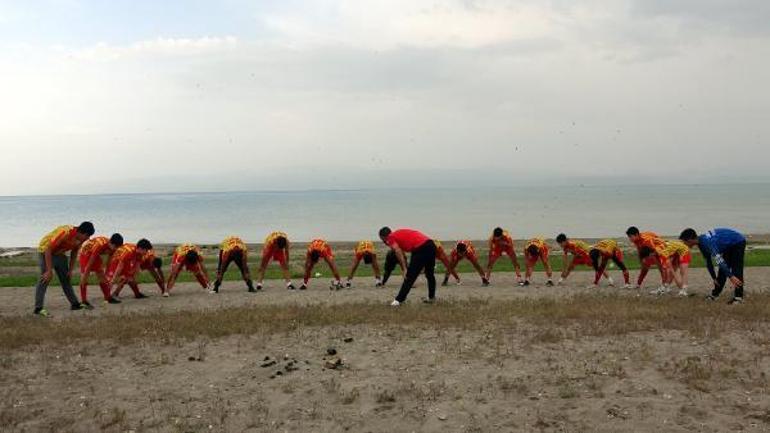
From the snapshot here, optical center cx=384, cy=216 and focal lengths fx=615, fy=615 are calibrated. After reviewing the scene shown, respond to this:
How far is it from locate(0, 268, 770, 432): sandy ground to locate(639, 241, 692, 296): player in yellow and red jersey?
4.81 metres

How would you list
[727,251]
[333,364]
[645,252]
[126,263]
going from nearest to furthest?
[333,364] < [727,251] < [645,252] < [126,263]

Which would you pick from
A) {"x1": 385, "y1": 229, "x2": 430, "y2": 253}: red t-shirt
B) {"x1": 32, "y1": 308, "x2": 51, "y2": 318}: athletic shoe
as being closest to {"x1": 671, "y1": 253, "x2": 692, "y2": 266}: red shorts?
{"x1": 385, "y1": 229, "x2": 430, "y2": 253}: red t-shirt

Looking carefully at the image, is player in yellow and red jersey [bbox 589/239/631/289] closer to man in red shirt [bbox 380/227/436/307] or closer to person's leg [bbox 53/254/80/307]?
man in red shirt [bbox 380/227/436/307]

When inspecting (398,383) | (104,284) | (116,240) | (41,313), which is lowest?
(41,313)

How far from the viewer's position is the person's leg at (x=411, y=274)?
535 inches

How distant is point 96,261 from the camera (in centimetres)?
1538

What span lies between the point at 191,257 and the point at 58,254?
A: 3613mm

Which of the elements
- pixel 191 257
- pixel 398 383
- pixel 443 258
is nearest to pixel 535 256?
pixel 443 258

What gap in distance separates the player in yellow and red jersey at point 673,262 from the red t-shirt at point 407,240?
5882mm

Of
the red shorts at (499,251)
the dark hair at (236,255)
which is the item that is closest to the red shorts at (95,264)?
the dark hair at (236,255)

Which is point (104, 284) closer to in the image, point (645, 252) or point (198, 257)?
point (198, 257)

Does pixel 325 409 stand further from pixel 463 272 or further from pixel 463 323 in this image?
pixel 463 272

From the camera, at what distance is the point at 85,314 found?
1364cm

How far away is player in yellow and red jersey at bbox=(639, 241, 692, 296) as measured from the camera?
14.8m
